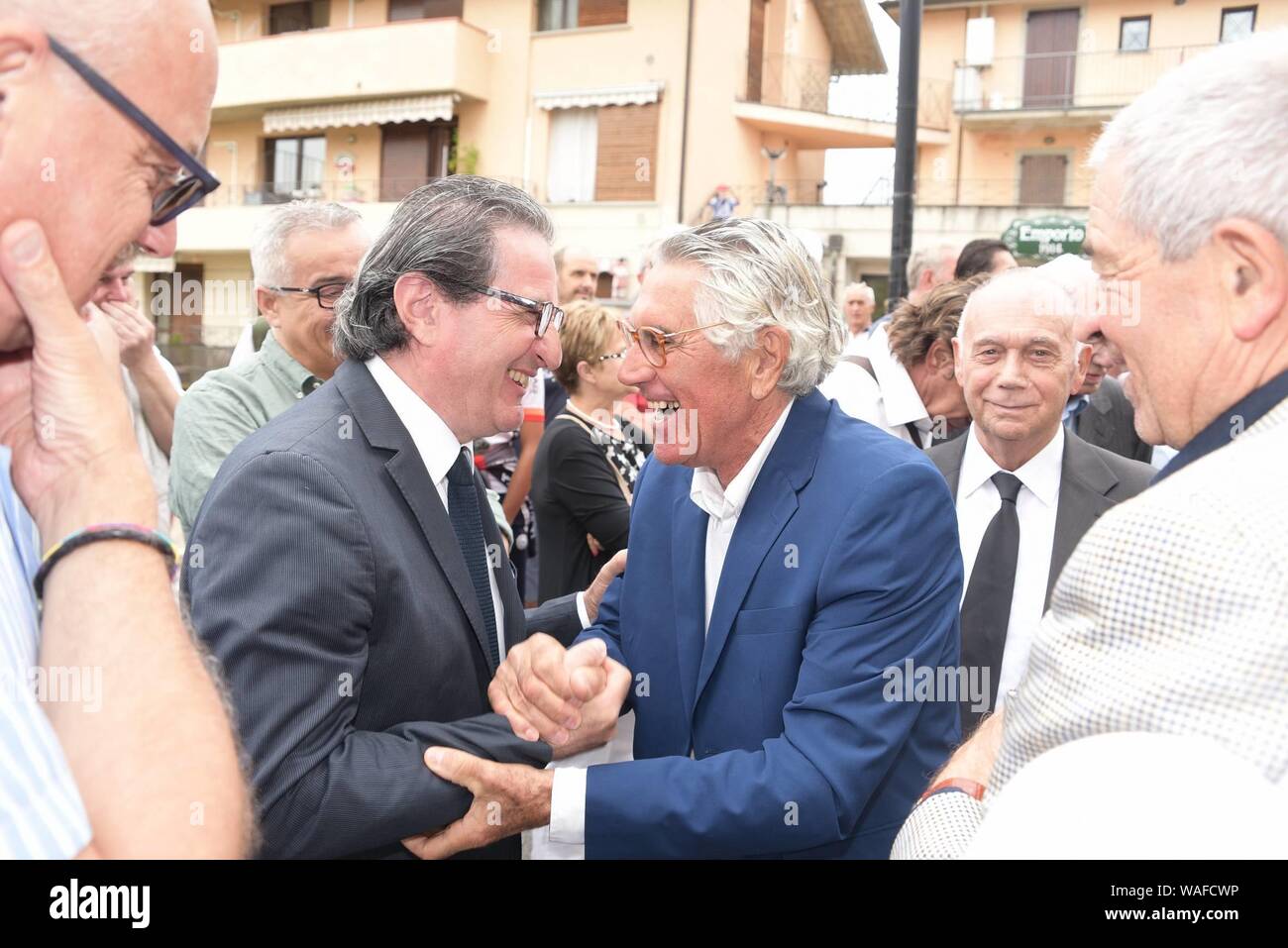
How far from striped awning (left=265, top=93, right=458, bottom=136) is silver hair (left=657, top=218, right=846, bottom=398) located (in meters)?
20.8

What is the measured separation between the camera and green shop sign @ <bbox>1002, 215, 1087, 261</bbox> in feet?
52.6

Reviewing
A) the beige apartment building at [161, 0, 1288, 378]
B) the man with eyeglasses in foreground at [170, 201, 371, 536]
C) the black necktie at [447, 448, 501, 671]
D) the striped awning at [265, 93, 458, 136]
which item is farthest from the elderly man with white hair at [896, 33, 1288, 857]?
the striped awning at [265, 93, 458, 136]

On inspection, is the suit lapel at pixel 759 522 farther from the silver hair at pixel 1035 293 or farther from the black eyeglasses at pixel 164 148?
the black eyeglasses at pixel 164 148

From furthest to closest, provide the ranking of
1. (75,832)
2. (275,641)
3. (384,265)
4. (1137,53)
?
(1137,53) < (384,265) < (275,641) < (75,832)

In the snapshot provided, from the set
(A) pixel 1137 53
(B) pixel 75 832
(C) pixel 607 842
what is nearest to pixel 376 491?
(C) pixel 607 842

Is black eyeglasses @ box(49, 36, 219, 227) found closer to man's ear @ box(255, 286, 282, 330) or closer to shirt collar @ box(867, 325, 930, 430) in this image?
man's ear @ box(255, 286, 282, 330)

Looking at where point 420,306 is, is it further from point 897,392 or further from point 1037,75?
point 1037,75

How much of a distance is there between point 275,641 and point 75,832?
0.83m

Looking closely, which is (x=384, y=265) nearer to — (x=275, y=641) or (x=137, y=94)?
(x=275, y=641)

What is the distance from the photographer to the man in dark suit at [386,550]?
1860mm

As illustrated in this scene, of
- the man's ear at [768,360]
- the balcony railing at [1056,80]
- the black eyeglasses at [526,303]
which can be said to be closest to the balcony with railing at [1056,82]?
the balcony railing at [1056,80]

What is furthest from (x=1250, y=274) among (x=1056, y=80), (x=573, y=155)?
(x=1056, y=80)

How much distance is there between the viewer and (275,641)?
1.84m

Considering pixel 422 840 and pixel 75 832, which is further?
pixel 422 840
